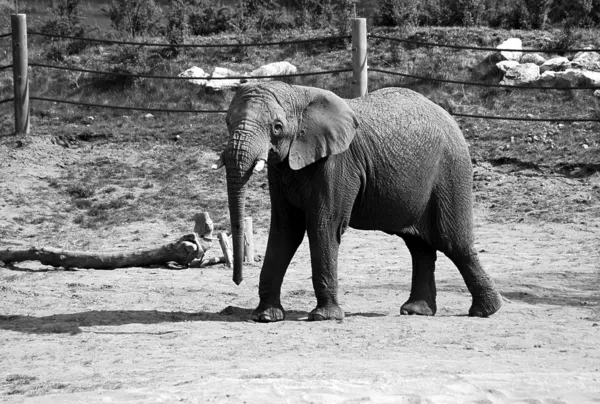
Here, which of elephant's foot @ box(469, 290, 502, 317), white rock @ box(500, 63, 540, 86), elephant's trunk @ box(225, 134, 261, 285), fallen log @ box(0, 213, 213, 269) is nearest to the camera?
elephant's trunk @ box(225, 134, 261, 285)

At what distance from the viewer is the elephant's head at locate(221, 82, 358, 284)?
27.1ft

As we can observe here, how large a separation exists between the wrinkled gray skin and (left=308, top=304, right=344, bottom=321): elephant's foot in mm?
10

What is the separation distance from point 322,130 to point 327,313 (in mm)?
1420

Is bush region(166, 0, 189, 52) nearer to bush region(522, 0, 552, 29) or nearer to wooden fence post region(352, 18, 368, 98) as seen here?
wooden fence post region(352, 18, 368, 98)

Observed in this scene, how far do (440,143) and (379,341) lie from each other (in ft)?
6.05

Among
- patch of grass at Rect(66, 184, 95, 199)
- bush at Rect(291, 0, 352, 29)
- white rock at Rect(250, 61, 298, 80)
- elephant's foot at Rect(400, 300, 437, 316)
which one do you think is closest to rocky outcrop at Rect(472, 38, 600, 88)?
white rock at Rect(250, 61, 298, 80)

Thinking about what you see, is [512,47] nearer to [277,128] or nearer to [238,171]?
[277,128]

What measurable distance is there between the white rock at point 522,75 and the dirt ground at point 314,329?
11.5 ft

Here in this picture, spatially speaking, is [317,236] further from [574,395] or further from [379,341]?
[574,395]

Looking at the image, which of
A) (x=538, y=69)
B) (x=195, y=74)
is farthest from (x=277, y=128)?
(x=195, y=74)

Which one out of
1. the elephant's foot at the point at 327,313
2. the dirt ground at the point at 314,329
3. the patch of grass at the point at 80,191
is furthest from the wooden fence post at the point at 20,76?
the elephant's foot at the point at 327,313

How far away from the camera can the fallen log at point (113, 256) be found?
11.1 metres

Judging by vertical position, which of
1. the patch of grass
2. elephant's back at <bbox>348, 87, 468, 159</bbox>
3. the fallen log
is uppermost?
elephant's back at <bbox>348, 87, 468, 159</bbox>

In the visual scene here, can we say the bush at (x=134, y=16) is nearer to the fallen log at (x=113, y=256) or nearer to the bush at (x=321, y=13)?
the bush at (x=321, y=13)
